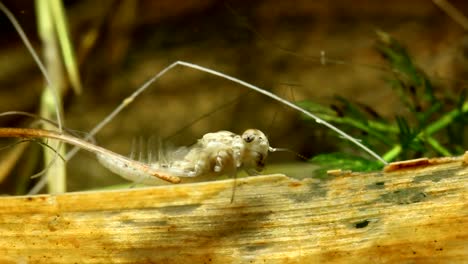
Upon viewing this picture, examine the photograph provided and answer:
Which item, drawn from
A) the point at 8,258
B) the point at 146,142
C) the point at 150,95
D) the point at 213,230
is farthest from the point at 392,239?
the point at 150,95

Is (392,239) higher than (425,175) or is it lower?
lower

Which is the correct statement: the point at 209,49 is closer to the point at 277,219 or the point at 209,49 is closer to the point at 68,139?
the point at 68,139

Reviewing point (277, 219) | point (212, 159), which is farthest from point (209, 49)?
point (277, 219)

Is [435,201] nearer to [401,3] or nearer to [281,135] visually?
[281,135]

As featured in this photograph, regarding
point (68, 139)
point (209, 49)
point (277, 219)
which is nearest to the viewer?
point (277, 219)

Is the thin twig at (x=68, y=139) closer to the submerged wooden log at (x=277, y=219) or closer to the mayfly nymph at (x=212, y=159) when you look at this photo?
the mayfly nymph at (x=212, y=159)
